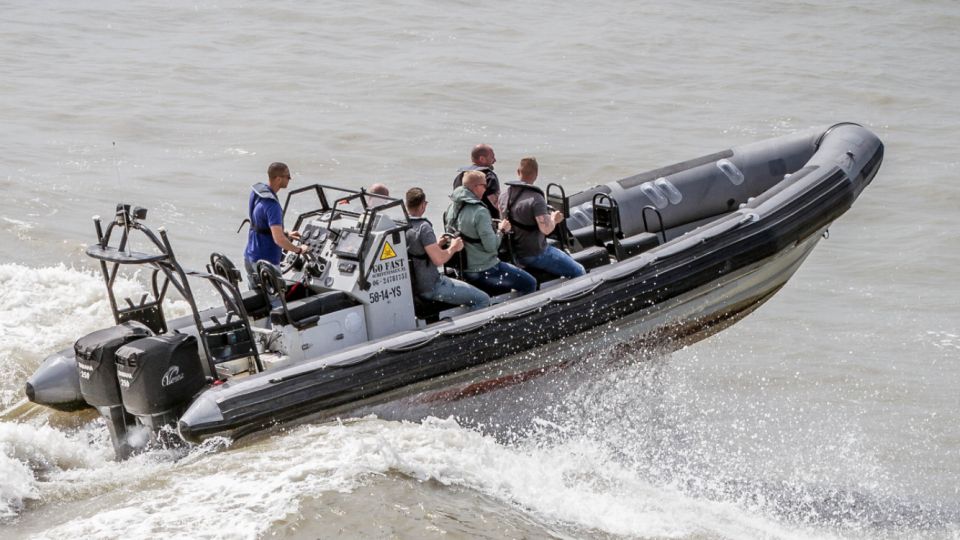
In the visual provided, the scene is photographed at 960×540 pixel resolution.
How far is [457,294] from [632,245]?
1.59 meters

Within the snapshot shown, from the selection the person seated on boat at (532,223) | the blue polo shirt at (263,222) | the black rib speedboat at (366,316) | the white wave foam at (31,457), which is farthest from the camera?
the person seated on boat at (532,223)

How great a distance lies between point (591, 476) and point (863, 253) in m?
5.90

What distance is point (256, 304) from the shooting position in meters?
7.01

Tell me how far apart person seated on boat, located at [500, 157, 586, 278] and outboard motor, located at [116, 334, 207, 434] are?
2.21 m

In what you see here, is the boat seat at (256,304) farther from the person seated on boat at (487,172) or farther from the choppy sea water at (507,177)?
the person seated on boat at (487,172)

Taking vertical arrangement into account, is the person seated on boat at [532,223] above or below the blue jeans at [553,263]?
above

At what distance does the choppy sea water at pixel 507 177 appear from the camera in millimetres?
5895

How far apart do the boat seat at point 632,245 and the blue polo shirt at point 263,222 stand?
2.26 metres

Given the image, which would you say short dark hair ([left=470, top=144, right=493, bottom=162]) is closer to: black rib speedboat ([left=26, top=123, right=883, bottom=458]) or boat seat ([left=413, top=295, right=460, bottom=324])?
black rib speedboat ([left=26, top=123, right=883, bottom=458])

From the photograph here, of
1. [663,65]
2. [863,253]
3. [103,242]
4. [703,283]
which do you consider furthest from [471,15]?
[103,242]

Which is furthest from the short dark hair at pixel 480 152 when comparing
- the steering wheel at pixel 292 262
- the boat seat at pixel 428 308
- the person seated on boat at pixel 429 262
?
the steering wheel at pixel 292 262

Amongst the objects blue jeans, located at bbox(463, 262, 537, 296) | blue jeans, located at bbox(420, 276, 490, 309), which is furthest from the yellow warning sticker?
blue jeans, located at bbox(463, 262, 537, 296)

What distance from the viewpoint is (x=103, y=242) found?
6141mm

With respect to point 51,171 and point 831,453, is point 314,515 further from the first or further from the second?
point 51,171
